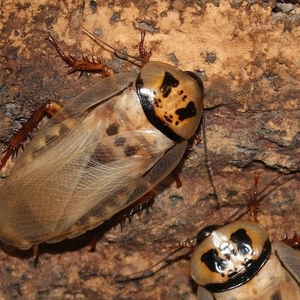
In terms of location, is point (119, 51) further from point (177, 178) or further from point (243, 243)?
point (243, 243)

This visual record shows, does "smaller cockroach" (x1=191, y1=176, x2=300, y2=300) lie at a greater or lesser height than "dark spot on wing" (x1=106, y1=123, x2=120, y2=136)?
lesser

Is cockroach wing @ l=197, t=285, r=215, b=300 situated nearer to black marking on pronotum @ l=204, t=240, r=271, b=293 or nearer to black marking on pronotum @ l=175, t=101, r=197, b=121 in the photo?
black marking on pronotum @ l=204, t=240, r=271, b=293

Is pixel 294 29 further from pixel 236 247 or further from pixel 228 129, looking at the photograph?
pixel 236 247

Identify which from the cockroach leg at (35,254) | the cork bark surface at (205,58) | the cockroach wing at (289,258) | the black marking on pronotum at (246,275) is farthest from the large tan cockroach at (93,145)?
the cockroach wing at (289,258)

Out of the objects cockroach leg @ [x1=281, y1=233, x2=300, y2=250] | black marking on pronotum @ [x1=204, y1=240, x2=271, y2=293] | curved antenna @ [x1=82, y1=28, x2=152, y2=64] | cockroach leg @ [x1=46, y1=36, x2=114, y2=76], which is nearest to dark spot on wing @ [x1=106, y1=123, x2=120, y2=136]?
cockroach leg @ [x1=46, y1=36, x2=114, y2=76]

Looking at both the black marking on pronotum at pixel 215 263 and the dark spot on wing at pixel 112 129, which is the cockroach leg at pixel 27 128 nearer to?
the dark spot on wing at pixel 112 129

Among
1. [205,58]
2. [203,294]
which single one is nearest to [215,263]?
[203,294]

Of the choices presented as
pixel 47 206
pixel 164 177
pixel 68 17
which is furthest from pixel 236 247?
pixel 68 17
